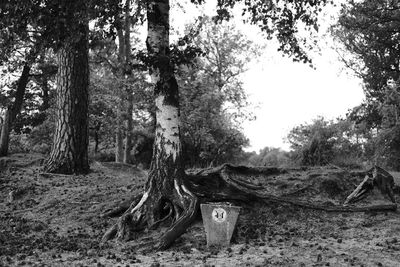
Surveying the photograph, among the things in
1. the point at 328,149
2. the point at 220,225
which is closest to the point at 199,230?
the point at 220,225

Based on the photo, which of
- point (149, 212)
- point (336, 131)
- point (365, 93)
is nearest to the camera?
point (149, 212)

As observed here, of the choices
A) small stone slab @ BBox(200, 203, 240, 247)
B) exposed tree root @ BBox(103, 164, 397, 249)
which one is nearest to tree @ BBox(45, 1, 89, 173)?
exposed tree root @ BBox(103, 164, 397, 249)

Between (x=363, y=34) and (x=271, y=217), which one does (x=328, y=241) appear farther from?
(x=363, y=34)

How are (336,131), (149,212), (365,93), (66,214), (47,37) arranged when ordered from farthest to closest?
(365,93)
(336,131)
(66,214)
(47,37)
(149,212)

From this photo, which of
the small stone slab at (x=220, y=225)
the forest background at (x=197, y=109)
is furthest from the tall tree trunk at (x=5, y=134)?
the small stone slab at (x=220, y=225)

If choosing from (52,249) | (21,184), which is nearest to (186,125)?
(21,184)

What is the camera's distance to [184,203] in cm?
851

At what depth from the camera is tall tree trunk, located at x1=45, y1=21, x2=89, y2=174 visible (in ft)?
44.6

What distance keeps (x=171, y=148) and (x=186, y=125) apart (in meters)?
17.8

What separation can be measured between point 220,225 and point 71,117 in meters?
7.86

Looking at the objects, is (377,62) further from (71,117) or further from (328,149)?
(71,117)

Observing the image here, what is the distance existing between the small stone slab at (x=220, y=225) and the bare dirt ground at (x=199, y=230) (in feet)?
0.63

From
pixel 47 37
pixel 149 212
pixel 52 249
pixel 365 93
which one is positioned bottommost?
pixel 52 249

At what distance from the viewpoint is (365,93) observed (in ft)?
118
